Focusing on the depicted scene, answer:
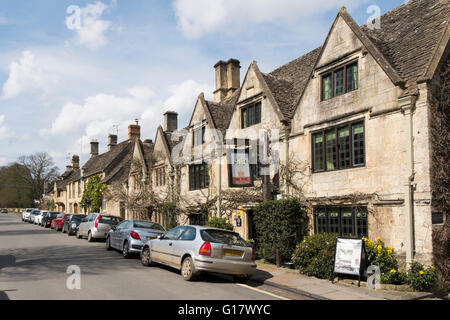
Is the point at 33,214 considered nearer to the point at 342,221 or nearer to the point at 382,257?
the point at 342,221

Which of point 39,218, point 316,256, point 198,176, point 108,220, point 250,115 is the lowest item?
point 39,218

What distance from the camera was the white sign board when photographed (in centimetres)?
1086

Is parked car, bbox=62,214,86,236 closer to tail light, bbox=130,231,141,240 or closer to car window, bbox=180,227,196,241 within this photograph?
tail light, bbox=130,231,141,240

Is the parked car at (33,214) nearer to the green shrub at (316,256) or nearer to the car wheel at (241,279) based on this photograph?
the car wheel at (241,279)

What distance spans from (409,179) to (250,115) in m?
9.22

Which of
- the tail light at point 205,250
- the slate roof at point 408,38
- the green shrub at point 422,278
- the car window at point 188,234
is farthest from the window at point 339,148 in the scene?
the tail light at point 205,250

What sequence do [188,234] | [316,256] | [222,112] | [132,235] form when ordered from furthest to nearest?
1. [222,112]
2. [132,235]
3. [316,256]
4. [188,234]

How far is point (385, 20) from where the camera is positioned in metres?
16.1

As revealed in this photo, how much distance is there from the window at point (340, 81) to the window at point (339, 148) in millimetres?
1379

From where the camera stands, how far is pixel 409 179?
1122 centimetres

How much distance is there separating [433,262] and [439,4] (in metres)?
9.21

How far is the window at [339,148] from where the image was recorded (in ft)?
43.4

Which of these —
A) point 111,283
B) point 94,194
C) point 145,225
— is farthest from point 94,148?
point 111,283

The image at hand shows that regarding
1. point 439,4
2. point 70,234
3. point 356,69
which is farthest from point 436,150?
point 70,234
